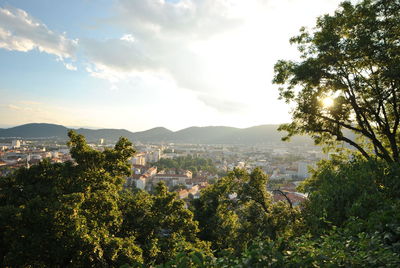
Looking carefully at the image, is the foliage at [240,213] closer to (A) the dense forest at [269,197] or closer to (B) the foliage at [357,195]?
(A) the dense forest at [269,197]

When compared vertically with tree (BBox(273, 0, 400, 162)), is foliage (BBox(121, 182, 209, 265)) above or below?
below

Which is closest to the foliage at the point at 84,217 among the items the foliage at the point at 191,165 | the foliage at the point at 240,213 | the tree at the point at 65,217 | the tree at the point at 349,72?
the tree at the point at 65,217

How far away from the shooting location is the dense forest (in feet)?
19.8

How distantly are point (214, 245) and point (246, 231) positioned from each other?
456 centimetres

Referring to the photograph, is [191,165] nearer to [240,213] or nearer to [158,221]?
[240,213]

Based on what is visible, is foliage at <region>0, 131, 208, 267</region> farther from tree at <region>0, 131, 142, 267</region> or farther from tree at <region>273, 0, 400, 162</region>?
tree at <region>273, 0, 400, 162</region>

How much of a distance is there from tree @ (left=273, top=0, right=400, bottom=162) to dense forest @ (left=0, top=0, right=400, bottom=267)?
0.04 m

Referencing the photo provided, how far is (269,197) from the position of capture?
1376cm

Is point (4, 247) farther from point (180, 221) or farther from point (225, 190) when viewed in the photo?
point (225, 190)

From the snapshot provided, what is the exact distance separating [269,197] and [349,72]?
22.5ft

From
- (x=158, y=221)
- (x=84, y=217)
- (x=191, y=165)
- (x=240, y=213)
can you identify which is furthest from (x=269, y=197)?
(x=191, y=165)

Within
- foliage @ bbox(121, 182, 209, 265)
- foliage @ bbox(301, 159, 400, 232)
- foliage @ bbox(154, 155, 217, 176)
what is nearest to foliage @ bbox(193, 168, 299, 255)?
foliage @ bbox(121, 182, 209, 265)

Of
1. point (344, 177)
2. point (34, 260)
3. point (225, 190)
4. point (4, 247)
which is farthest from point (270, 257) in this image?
point (225, 190)

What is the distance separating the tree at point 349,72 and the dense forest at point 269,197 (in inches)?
1.4
